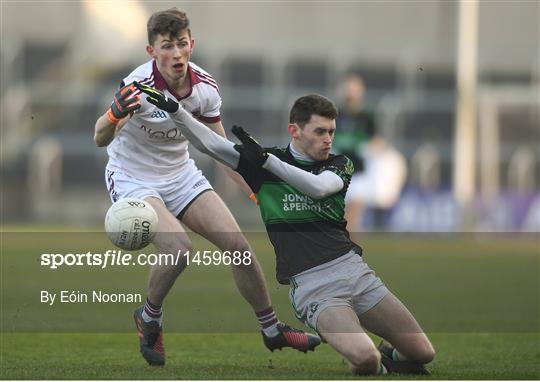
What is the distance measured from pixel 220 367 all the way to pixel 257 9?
20406 millimetres

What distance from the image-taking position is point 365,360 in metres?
5.93

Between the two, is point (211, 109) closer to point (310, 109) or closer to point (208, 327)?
point (310, 109)

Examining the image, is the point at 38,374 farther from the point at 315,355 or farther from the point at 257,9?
the point at 257,9

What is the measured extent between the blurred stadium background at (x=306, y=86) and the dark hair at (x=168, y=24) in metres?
14.8

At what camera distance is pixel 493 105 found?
25.0 metres

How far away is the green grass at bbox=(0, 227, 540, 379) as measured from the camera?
20.8 feet

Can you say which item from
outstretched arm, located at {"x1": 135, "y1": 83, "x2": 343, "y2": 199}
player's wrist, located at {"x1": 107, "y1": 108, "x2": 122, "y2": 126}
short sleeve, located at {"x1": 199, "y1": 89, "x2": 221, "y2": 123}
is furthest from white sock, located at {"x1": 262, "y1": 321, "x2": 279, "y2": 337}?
player's wrist, located at {"x1": 107, "y1": 108, "x2": 122, "y2": 126}

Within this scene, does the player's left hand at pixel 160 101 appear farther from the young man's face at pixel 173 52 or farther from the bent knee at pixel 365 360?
the bent knee at pixel 365 360

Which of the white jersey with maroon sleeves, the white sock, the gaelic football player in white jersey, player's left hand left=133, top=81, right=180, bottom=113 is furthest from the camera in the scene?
the white sock

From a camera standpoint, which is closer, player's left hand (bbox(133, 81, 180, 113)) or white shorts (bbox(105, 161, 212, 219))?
player's left hand (bbox(133, 81, 180, 113))

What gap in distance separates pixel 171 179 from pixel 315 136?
1167mm

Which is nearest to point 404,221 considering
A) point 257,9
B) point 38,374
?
point 257,9

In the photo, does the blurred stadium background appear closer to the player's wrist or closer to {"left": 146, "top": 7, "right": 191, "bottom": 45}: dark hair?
{"left": 146, "top": 7, "right": 191, "bottom": 45}: dark hair

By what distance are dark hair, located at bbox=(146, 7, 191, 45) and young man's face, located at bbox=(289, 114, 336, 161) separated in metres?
0.86
